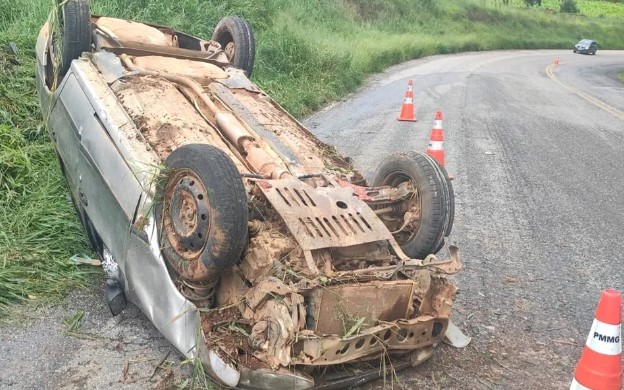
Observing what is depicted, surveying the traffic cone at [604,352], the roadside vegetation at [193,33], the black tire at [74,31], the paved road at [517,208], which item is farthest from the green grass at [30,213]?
the traffic cone at [604,352]

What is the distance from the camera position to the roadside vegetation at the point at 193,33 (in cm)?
425

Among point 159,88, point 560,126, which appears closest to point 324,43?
point 560,126

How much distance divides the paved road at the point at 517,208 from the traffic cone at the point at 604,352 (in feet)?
2.22

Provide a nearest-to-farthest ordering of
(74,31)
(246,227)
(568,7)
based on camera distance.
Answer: (246,227)
(74,31)
(568,7)

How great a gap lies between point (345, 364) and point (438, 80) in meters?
14.0

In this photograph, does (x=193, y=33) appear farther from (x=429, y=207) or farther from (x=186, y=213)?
(x=186, y=213)

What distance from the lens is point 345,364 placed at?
124 inches

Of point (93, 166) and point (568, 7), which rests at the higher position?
point (93, 166)

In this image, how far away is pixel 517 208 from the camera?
20.9ft

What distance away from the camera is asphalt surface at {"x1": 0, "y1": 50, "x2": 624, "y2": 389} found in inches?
131

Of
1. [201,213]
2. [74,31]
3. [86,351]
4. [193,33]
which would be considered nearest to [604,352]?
[201,213]

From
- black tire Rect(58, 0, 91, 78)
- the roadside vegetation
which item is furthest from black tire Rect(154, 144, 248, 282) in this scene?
black tire Rect(58, 0, 91, 78)

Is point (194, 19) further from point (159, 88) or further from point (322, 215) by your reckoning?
point (322, 215)

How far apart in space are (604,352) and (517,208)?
3808 mm
